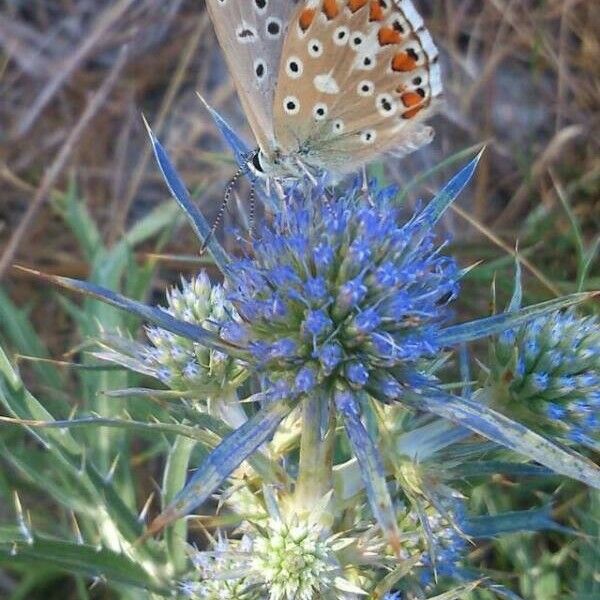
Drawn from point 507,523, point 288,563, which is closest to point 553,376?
point 507,523

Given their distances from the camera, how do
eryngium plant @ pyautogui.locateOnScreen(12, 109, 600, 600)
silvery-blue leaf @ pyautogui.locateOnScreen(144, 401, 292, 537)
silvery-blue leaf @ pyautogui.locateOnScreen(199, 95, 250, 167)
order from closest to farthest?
silvery-blue leaf @ pyautogui.locateOnScreen(144, 401, 292, 537)
eryngium plant @ pyautogui.locateOnScreen(12, 109, 600, 600)
silvery-blue leaf @ pyautogui.locateOnScreen(199, 95, 250, 167)

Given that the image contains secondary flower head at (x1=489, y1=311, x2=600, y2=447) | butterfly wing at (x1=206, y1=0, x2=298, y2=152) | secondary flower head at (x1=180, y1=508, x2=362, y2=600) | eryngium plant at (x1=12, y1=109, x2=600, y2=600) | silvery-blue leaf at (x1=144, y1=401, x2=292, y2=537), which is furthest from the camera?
butterfly wing at (x1=206, y1=0, x2=298, y2=152)

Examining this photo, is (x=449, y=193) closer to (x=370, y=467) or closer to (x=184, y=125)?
(x=370, y=467)

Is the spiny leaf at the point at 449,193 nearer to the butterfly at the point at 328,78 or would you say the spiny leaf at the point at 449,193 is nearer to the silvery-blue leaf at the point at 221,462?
the butterfly at the point at 328,78

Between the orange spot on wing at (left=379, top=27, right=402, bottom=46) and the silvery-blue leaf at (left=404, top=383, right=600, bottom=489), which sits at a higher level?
the orange spot on wing at (left=379, top=27, right=402, bottom=46)

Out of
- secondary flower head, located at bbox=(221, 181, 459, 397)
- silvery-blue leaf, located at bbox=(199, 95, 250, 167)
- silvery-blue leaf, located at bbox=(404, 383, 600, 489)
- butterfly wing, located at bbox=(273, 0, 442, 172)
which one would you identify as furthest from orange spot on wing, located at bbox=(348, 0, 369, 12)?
silvery-blue leaf, located at bbox=(404, 383, 600, 489)

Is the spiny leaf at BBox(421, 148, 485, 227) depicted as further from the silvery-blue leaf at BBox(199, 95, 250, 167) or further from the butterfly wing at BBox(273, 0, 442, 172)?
the silvery-blue leaf at BBox(199, 95, 250, 167)

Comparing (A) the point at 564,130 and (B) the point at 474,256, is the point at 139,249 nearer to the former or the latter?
(B) the point at 474,256

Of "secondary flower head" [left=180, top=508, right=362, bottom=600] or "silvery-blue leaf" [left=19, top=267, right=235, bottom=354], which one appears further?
"secondary flower head" [left=180, top=508, right=362, bottom=600]
